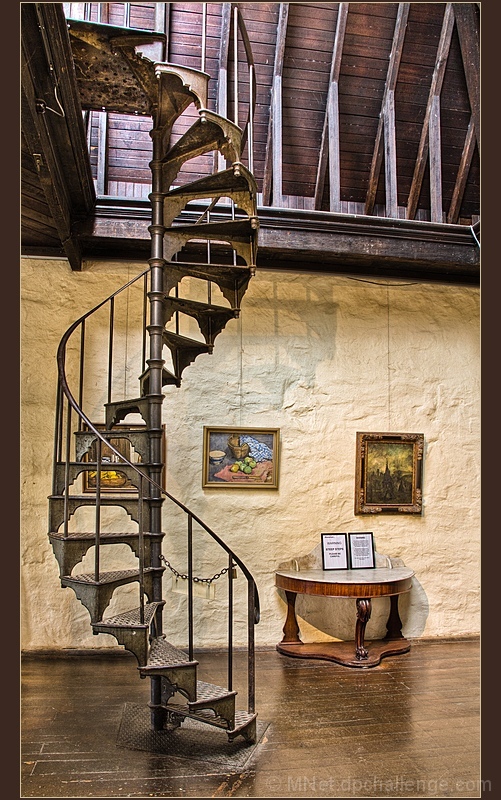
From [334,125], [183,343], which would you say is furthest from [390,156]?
[183,343]

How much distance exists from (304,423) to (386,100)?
2.68m

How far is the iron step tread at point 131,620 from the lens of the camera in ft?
9.39

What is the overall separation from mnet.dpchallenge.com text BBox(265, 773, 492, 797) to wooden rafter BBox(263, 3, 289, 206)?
12.1 ft

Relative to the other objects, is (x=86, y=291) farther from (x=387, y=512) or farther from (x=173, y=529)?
(x=387, y=512)

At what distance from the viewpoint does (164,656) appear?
9.98ft

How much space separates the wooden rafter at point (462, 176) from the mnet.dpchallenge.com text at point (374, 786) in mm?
4080

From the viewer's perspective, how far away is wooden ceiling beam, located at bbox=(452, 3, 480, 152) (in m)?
4.34

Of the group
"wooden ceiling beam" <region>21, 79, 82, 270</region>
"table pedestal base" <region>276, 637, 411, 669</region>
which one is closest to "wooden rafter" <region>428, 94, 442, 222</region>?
"wooden ceiling beam" <region>21, 79, 82, 270</region>

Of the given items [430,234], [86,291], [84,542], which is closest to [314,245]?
[430,234]

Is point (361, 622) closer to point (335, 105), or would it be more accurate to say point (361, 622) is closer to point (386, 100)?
point (335, 105)

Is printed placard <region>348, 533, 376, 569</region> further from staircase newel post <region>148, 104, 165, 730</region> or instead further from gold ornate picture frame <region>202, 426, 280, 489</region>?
staircase newel post <region>148, 104, 165, 730</region>

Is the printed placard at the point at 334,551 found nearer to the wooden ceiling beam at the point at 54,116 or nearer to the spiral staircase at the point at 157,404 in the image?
the spiral staircase at the point at 157,404

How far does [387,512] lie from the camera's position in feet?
16.2

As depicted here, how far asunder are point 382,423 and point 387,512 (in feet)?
2.40
